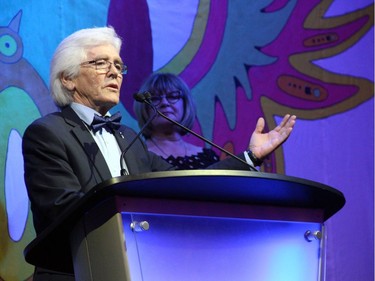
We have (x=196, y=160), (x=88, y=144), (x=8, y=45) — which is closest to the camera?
(x=88, y=144)

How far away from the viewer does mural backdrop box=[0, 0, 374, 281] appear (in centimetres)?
399

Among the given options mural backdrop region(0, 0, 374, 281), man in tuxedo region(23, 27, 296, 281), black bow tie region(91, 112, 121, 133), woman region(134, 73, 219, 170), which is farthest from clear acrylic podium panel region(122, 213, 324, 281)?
mural backdrop region(0, 0, 374, 281)

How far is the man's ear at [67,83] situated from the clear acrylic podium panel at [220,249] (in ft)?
3.40

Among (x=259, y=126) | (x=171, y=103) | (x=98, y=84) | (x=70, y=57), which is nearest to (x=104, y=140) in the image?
(x=98, y=84)

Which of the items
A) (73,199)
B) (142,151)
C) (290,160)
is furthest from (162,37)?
(73,199)

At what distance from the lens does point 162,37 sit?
4.01 meters

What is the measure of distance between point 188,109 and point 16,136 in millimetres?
838

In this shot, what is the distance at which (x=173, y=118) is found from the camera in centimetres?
369

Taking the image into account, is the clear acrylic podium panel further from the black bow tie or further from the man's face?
the man's face

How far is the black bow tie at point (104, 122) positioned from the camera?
2.57 meters

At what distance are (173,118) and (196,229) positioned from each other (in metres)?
1.83

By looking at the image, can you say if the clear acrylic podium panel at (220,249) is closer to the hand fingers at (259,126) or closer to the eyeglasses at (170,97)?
the hand fingers at (259,126)

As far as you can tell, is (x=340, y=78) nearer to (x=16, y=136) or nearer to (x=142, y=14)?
(x=142, y=14)

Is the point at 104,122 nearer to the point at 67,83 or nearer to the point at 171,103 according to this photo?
the point at 67,83
